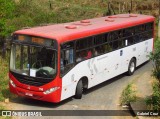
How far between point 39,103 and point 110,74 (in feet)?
13.2

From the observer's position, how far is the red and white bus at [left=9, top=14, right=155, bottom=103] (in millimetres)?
12656

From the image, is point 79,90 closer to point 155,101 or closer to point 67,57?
point 67,57

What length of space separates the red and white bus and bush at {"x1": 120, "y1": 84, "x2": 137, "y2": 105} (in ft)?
3.72

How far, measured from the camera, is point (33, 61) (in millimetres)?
12891

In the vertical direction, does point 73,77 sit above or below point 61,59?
below

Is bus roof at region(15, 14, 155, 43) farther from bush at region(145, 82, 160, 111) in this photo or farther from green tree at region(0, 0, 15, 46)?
green tree at region(0, 0, 15, 46)

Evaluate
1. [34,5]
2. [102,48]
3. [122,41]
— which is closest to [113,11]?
[34,5]

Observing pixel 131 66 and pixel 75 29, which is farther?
pixel 131 66

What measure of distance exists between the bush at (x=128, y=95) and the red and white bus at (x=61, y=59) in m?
1.13

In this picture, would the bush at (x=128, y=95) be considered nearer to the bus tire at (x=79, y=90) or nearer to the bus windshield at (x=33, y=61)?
the bus tire at (x=79, y=90)

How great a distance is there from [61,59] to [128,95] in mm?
3352

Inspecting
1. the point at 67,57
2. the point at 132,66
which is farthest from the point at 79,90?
the point at 132,66

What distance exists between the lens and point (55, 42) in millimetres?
12539

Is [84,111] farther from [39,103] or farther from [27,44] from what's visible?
[27,44]
